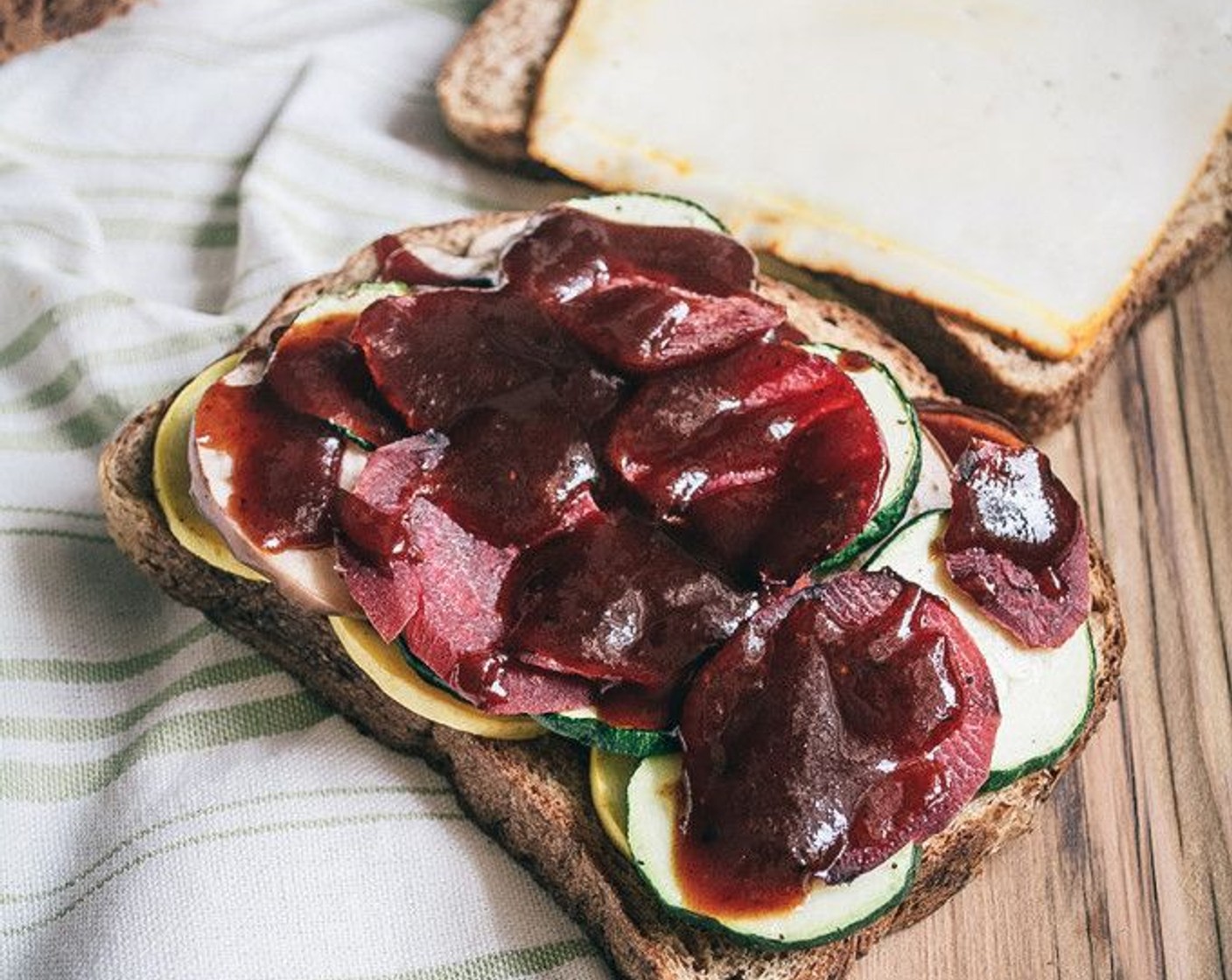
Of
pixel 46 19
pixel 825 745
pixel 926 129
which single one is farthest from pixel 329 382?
pixel 46 19

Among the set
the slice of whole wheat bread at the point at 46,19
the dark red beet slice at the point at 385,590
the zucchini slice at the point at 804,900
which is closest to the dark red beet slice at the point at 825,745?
the zucchini slice at the point at 804,900

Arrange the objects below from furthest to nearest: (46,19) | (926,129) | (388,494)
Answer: (46,19)
(926,129)
(388,494)

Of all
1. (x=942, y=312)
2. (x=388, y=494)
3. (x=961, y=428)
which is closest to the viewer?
(x=388, y=494)

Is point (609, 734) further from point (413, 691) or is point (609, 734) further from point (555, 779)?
point (413, 691)

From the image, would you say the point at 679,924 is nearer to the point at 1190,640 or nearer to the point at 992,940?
the point at 992,940

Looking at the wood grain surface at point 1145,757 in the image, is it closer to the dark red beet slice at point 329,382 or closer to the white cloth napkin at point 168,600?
the white cloth napkin at point 168,600

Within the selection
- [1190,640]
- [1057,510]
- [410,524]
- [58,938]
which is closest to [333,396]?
[410,524]
